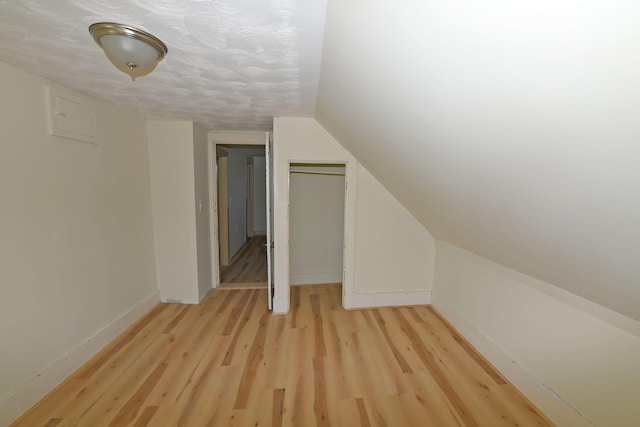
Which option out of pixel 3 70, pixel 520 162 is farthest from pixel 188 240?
pixel 520 162

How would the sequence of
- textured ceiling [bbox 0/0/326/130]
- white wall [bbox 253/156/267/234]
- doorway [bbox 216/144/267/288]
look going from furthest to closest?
white wall [bbox 253/156/267/234], doorway [bbox 216/144/267/288], textured ceiling [bbox 0/0/326/130]

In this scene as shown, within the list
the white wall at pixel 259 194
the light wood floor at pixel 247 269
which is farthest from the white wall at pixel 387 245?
the white wall at pixel 259 194

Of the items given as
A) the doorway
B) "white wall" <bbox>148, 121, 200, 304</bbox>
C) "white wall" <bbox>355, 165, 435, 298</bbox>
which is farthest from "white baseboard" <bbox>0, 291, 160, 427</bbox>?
"white wall" <bbox>355, 165, 435, 298</bbox>

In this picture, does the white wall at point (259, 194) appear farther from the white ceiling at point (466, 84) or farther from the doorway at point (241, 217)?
the white ceiling at point (466, 84)

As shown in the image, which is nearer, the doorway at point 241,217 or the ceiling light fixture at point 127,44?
the ceiling light fixture at point 127,44

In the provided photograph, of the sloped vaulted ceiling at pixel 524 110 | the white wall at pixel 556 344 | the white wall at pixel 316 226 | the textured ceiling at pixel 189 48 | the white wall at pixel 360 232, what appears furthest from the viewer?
the white wall at pixel 316 226

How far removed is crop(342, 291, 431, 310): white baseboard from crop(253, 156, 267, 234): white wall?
428cm

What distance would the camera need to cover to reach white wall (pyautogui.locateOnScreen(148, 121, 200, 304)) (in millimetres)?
3039

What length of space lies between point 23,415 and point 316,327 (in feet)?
7.30

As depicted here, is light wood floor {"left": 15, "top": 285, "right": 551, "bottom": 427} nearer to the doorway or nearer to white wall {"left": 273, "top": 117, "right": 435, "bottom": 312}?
white wall {"left": 273, "top": 117, "right": 435, "bottom": 312}

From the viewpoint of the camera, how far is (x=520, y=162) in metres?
0.94

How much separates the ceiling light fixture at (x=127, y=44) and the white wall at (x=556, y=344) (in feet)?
9.16

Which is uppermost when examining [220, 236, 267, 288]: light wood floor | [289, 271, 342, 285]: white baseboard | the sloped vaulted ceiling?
the sloped vaulted ceiling

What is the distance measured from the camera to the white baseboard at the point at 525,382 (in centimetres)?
161
